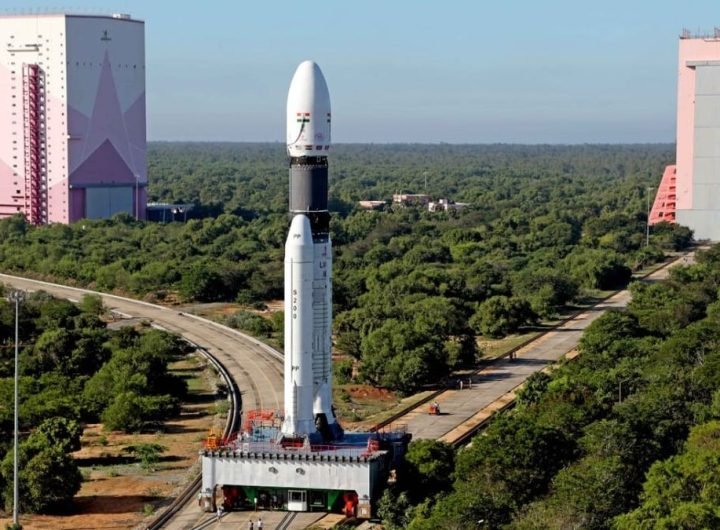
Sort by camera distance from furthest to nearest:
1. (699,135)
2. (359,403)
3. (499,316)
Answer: (699,135) → (499,316) → (359,403)

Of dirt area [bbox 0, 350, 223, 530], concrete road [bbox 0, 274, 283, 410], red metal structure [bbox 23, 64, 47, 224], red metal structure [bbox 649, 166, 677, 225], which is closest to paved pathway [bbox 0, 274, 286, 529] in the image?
concrete road [bbox 0, 274, 283, 410]

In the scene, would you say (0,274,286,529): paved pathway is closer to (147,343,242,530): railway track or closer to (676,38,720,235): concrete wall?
(147,343,242,530): railway track

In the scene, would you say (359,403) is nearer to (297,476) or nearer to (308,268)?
(308,268)

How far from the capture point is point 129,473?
47.0m

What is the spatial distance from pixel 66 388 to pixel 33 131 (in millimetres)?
75024

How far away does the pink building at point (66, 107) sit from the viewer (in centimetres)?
12812

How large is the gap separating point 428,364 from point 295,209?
20.5 m

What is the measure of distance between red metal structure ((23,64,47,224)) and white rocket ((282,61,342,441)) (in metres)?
90.2

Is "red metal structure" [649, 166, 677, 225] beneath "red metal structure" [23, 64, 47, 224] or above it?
beneath

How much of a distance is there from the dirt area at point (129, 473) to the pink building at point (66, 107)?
72.9m

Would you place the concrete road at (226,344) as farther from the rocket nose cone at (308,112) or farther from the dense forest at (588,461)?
the rocket nose cone at (308,112)

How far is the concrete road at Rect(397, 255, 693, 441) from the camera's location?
54281 mm

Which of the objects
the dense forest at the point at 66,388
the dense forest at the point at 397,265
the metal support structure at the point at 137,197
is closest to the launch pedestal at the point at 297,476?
the dense forest at the point at 66,388

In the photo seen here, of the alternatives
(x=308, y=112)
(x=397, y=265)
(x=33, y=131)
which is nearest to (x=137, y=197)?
(x=33, y=131)
